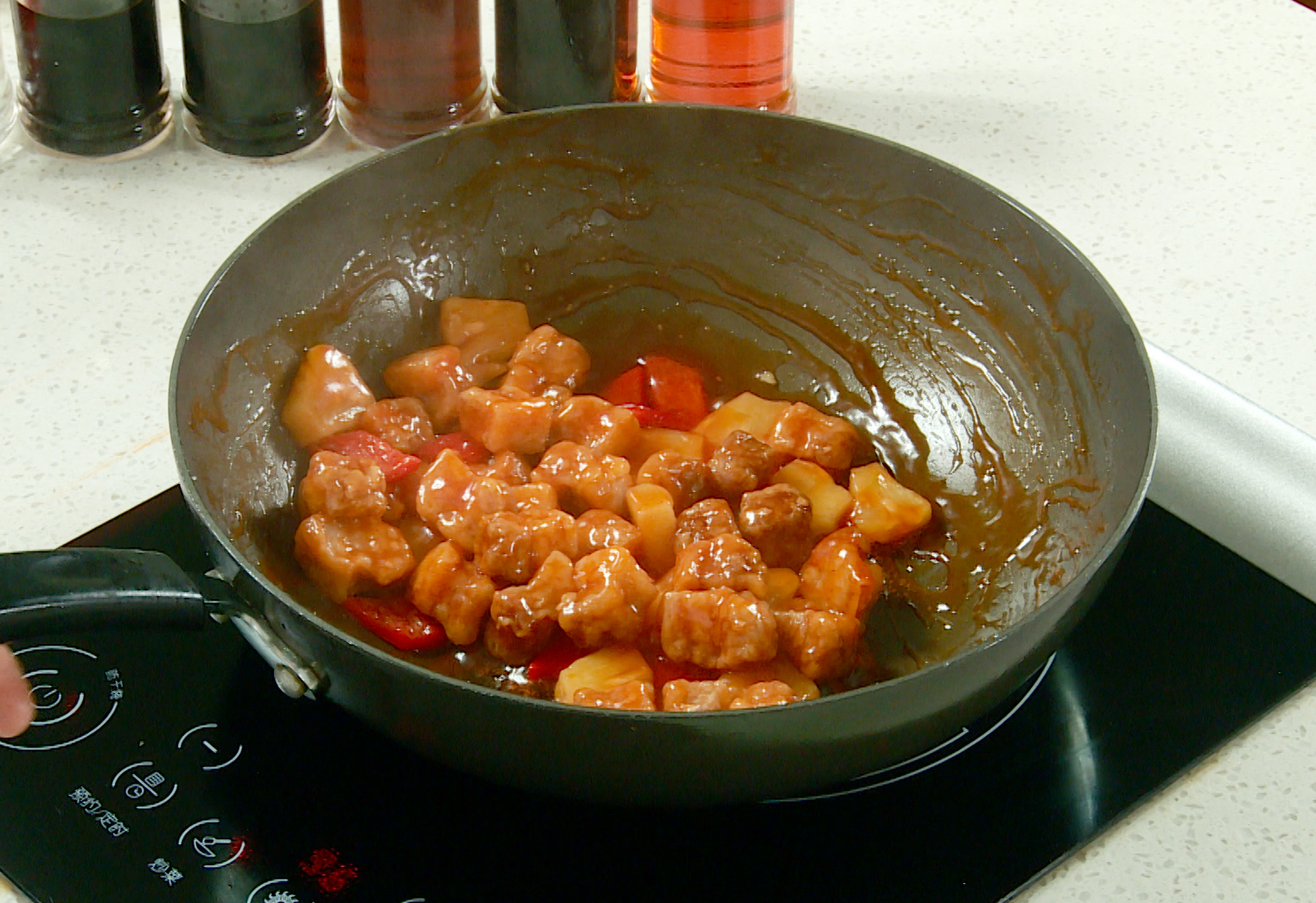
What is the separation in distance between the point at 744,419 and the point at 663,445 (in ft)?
0.22

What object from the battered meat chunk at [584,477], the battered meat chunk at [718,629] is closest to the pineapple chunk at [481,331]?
the battered meat chunk at [584,477]

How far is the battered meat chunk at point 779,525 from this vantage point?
976mm

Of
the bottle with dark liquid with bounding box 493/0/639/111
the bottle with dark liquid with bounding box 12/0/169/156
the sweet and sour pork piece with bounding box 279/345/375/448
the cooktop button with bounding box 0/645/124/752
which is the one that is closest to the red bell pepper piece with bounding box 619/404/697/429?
the sweet and sour pork piece with bounding box 279/345/375/448

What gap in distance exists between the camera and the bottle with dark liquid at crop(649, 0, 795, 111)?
48.8 inches

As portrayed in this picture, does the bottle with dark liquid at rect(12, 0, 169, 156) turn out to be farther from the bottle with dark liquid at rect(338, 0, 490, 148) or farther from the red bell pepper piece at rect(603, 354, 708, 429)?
the red bell pepper piece at rect(603, 354, 708, 429)

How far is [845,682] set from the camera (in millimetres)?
886

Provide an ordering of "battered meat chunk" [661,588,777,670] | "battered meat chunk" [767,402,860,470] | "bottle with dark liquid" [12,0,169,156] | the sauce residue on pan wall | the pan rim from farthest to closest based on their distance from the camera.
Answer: "bottle with dark liquid" [12,0,169,156], "battered meat chunk" [767,402,860,470], the sauce residue on pan wall, "battered meat chunk" [661,588,777,670], the pan rim

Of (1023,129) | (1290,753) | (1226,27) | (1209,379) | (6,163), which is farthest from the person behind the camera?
(1226,27)

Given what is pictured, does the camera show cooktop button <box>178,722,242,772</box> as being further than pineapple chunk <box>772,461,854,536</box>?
No

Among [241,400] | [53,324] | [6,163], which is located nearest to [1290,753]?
[241,400]

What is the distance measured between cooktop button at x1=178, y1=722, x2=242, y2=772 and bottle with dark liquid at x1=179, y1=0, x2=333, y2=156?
0.65 metres

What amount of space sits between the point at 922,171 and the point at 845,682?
0.40 meters

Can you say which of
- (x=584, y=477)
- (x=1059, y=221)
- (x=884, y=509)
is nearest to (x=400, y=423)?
(x=584, y=477)

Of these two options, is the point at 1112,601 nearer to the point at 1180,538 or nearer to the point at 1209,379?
the point at 1180,538
